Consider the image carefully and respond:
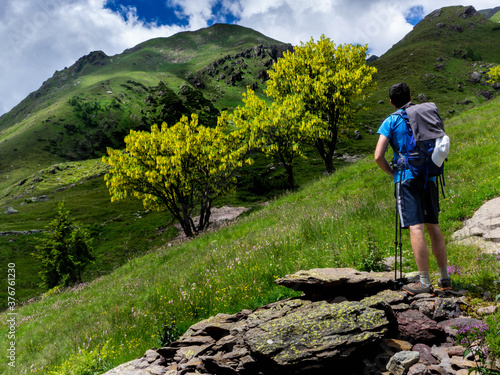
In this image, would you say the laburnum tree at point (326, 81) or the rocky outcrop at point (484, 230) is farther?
the laburnum tree at point (326, 81)

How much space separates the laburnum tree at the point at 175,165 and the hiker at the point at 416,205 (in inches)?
863

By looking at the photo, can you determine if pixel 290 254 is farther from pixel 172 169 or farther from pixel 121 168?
pixel 121 168

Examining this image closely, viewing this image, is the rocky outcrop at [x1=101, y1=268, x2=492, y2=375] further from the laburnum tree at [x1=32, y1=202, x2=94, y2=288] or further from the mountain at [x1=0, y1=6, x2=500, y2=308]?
the laburnum tree at [x1=32, y1=202, x2=94, y2=288]

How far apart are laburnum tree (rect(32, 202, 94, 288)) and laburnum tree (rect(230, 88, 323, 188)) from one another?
25412 mm

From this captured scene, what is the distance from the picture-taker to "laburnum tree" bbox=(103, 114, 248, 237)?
24953 millimetres

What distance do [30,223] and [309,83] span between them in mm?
73836

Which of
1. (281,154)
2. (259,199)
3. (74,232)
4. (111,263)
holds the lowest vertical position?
(111,263)

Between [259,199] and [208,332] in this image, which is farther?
[259,199]

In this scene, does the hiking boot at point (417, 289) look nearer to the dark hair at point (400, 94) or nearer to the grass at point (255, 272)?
the grass at point (255, 272)

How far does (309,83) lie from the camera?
28234mm

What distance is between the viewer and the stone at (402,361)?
3177 millimetres

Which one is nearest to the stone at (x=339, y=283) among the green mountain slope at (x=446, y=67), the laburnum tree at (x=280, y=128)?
the laburnum tree at (x=280, y=128)

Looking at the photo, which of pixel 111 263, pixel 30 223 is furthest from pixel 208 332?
pixel 30 223

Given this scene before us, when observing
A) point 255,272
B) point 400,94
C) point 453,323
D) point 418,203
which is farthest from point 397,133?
point 255,272
